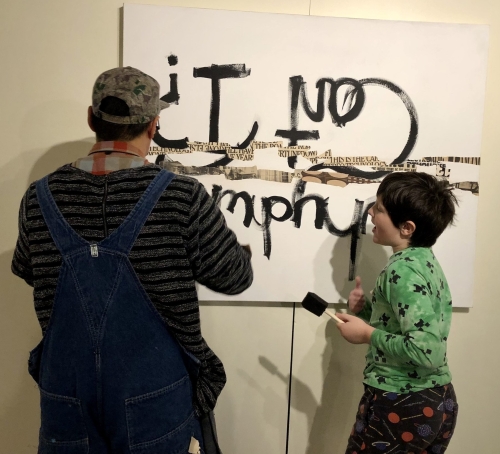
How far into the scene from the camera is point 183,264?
0.75 m

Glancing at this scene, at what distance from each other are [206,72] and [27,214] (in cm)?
60

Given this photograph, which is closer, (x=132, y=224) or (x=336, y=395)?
(x=132, y=224)

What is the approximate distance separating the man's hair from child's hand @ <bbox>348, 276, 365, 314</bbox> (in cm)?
→ 65

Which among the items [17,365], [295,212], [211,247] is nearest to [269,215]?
[295,212]

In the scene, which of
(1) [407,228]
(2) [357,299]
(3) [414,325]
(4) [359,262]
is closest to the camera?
(3) [414,325]

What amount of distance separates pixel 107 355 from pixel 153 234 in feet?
0.71

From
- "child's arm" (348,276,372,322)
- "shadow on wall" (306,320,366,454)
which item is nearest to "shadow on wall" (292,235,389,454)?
"shadow on wall" (306,320,366,454)

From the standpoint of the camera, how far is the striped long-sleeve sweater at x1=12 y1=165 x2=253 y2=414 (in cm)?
72

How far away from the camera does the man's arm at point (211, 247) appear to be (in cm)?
76

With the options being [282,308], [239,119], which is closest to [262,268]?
[282,308]

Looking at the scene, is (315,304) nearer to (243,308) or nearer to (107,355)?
(243,308)

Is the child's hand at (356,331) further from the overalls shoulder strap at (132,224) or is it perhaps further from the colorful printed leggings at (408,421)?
the overalls shoulder strap at (132,224)

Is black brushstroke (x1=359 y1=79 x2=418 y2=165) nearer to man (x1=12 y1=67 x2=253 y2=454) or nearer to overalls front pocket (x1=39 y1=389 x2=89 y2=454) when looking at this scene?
man (x1=12 y1=67 x2=253 y2=454)

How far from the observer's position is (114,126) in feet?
2.48
